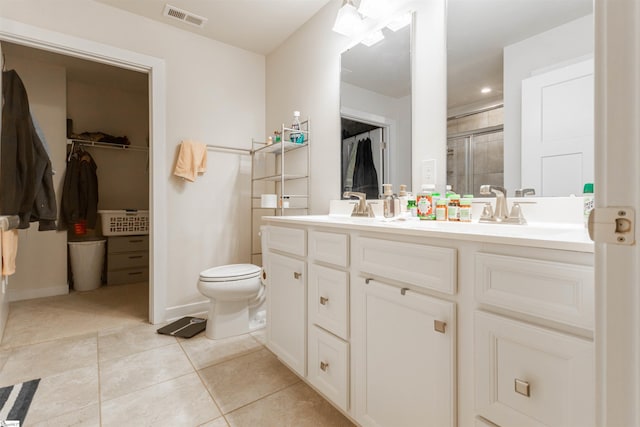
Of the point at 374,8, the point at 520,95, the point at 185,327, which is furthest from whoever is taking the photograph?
the point at 185,327

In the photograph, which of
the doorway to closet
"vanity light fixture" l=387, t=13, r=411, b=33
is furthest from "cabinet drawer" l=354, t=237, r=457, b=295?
the doorway to closet

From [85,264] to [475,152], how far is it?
3974 mm

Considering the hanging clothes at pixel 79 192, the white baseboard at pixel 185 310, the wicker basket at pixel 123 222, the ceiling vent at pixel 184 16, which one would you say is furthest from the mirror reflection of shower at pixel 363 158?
the hanging clothes at pixel 79 192

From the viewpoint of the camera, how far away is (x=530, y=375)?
72cm

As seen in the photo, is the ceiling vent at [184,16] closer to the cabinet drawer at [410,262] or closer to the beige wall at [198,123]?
the beige wall at [198,123]

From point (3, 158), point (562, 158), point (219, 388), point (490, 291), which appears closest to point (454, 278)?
point (490, 291)

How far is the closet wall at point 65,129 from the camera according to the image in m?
3.05

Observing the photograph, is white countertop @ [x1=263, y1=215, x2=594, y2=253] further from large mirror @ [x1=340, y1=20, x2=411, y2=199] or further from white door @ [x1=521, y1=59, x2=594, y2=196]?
large mirror @ [x1=340, y1=20, x2=411, y2=199]

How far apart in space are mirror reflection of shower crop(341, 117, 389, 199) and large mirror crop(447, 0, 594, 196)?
445mm

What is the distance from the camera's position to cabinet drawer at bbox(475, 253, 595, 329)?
25.4 inches

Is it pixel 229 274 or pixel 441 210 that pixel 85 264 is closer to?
pixel 229 274

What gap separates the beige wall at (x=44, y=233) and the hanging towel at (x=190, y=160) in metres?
1.80

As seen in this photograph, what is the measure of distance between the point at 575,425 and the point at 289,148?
2.37 meters

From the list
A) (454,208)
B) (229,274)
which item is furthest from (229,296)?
(454,208)
